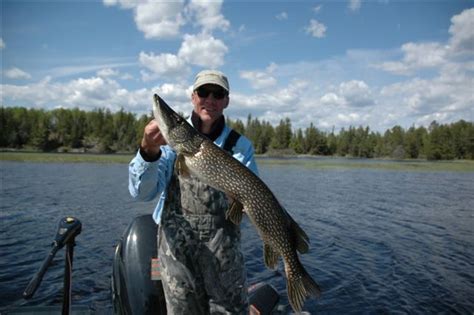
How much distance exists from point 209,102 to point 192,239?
4.68 ft

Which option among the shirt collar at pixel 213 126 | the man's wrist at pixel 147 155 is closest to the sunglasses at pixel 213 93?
the shirt collar at pixel 213 126

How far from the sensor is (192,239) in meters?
3.55

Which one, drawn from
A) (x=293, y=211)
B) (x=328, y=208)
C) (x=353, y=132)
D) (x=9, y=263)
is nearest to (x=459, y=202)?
(x=328, y=208)

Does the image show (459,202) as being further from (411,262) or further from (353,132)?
(353,132)

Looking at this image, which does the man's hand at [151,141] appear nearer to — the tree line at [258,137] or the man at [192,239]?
the man at [192,239]

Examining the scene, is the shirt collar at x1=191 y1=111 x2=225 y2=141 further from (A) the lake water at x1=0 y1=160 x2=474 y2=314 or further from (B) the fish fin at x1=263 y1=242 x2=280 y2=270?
(A) the lake water at x1=0 y1=160 x2=474 y2=314

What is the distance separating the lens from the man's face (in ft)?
12.4

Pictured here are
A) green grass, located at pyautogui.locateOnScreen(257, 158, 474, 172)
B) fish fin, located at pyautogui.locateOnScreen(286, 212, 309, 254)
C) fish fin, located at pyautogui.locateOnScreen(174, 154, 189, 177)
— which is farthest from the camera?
green grass, located at pyautogui.locateOnScreen(257, 158, 474, 172)

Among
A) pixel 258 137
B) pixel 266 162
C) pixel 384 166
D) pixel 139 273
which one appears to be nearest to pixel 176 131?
pixel 139 273

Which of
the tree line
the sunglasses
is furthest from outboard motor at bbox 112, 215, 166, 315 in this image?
the tree line

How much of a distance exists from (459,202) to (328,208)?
928cm

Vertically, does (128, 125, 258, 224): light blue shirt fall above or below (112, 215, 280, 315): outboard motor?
above

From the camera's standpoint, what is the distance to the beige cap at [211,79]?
3.72 metres

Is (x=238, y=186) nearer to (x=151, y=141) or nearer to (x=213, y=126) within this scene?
(x=213, y=126)
